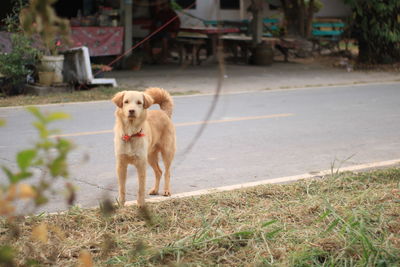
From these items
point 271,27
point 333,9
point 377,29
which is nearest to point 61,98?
point 377,29

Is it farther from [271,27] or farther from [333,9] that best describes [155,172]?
[333,9]

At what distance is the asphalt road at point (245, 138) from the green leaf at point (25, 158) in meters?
3.07

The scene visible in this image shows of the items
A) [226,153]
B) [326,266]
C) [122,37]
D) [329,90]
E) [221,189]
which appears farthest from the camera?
[122,37]

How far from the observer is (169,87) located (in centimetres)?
1429

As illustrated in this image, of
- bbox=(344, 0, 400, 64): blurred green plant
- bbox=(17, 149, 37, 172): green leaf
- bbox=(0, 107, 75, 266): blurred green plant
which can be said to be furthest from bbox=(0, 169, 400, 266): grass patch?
bbox=(344, 0, 400, 64): blurred green plant

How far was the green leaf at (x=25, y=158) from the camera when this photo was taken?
1.08 meters

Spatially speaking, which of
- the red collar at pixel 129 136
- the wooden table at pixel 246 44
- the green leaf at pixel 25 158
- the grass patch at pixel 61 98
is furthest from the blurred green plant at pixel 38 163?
the wooden table at pixel 246 44

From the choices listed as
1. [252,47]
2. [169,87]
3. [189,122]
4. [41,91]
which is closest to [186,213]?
[189,122]

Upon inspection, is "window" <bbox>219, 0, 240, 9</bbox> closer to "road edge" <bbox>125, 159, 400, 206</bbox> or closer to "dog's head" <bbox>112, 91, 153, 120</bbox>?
"road edge" <bbox>125, 159, 400, 206</bbox>

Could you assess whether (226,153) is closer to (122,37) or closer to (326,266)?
(326,266)

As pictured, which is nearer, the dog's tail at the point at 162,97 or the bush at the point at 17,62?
the dog's tail at the point at 162,97

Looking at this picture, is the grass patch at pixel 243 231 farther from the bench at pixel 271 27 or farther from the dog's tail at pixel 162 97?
the bench at pixel 271 27

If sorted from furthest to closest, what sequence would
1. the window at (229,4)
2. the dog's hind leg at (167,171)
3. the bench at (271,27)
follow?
the window at (229,4) < the bench at (271,27) < the dog's hind leg at (167,171)

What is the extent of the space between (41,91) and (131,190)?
7.21 metres
